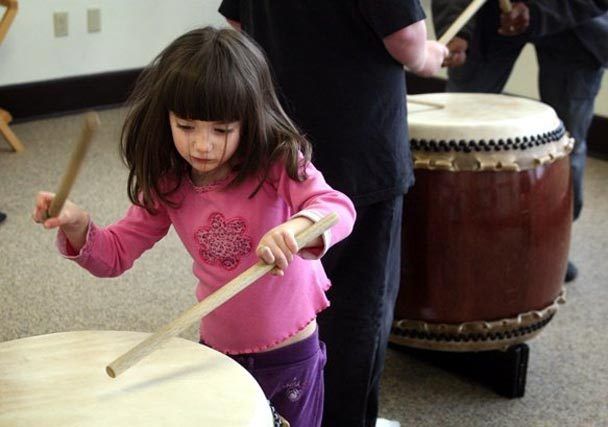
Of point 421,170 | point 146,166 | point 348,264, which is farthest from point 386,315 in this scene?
point 146,166

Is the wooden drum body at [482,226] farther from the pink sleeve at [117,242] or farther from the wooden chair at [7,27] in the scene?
the wooden chair at [7,27]

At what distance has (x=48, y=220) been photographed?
0.98m

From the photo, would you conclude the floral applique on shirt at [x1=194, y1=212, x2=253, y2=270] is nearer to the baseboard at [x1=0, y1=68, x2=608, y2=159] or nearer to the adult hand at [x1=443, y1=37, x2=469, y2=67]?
the adult hand at [x1=443, y1=37, x2=469, y2=67]

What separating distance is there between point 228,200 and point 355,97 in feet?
0.93

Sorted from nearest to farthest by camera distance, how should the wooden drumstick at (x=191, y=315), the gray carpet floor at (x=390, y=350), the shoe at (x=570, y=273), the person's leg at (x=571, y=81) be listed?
the wooden drumstick at (x=191, y=315) < the gray carpet floor at (x=390, y=350) < the person's leg at (x=571, y=81) < the shoe at (x=570, y=273)

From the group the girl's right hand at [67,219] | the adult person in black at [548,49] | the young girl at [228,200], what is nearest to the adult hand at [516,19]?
the adult person in black at [548,49]

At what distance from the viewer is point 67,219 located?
101cm

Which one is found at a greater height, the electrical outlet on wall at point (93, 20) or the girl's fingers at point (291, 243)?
the girl's fingers at point (291, 243)

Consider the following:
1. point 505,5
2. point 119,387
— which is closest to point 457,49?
point 505,5

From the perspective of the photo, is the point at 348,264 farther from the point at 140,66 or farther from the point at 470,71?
the point at 140,66

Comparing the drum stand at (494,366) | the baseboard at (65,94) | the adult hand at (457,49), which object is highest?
the adult hand at (457,49)

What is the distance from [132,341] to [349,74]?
0.50 metres

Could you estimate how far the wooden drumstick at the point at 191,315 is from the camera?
2.84 feet

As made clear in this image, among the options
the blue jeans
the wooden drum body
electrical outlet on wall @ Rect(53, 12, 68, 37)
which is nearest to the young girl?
the wooden drum body
